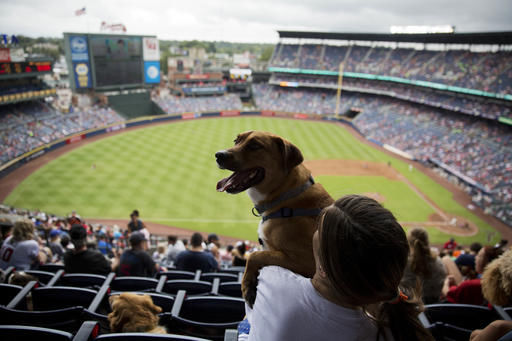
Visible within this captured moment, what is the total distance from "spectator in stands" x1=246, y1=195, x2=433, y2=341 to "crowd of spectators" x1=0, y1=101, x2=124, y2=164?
2944 centimetres

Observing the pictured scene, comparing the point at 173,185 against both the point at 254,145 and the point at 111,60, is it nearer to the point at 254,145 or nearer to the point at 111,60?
→ the point at 254,145

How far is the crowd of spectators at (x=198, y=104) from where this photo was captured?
45344 millimetres

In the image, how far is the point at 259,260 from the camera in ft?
7.48

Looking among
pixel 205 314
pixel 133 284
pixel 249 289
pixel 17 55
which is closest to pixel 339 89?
pixel 17 55

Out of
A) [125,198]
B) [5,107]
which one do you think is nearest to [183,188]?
[125,198]

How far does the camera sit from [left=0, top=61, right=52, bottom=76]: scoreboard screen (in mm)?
29400

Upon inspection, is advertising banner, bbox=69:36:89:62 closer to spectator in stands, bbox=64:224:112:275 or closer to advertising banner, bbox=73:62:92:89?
advertising banner, bbox=73:62:92:89

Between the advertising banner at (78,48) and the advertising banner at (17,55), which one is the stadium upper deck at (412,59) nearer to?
the advertising banner at (78,48)

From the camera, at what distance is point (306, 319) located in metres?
1.31

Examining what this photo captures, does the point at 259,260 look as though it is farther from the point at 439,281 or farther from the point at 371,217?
the point at 439,281

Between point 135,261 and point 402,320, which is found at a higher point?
point 402,320

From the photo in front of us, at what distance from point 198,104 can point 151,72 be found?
794cm

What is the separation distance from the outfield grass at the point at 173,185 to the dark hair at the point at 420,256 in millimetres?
14172

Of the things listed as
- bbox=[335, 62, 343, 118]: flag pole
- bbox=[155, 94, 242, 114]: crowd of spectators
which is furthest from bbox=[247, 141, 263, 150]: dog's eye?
bbox=[335, 62, 343, 118]: flag pole
